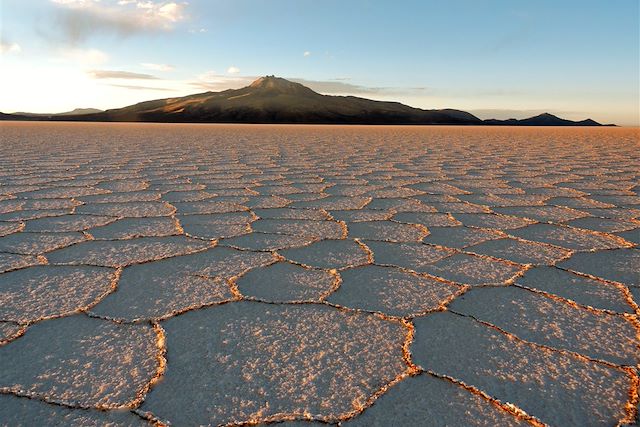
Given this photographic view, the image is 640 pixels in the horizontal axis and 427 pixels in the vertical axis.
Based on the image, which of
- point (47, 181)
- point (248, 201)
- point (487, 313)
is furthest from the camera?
point (47, 181)

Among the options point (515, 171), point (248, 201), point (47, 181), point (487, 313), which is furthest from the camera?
point (515, 171)

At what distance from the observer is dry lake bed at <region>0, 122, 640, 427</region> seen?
75 cm

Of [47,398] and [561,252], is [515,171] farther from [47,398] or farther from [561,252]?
[47,398]

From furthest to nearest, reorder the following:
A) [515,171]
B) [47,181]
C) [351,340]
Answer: [515,171] → [47,181] → [351,340]

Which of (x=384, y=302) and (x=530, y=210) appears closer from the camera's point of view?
(x=384, y=302)

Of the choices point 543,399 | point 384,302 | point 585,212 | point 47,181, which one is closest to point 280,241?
point 384,302

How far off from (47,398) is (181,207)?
4.91 feet

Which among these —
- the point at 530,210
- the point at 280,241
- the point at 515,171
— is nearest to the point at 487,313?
the point at 280,241

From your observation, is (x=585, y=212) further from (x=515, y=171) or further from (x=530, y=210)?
(x=515, y=171)

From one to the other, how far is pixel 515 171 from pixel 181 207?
2602 mm

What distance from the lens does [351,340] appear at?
950 millimetres

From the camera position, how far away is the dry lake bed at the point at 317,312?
0.75 m

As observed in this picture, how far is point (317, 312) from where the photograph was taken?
1.08m

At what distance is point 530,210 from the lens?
7.29 feet
